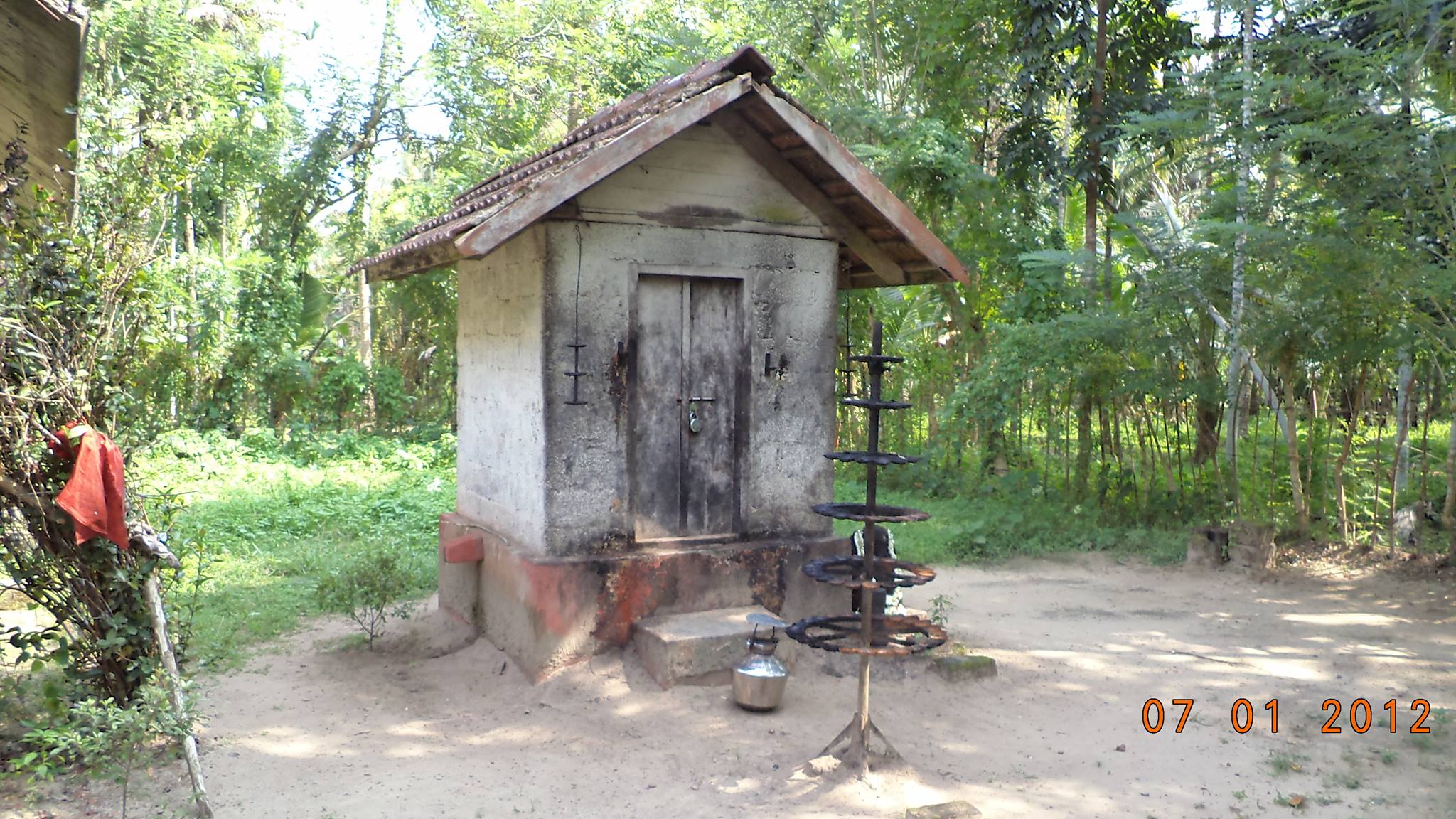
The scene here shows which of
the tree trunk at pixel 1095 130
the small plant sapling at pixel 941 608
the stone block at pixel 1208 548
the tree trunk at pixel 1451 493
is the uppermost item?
the tree trunk at pixel 1095 130

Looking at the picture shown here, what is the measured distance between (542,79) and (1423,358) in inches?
560

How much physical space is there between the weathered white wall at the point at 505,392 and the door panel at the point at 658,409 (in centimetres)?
65

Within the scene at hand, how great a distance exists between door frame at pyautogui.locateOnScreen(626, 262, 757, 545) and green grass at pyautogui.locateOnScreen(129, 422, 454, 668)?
2.53 meters

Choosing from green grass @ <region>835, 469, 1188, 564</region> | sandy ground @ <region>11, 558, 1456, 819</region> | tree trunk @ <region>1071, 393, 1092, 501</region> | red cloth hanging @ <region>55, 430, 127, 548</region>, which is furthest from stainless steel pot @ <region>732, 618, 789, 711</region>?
tree trunk @ <region>1071, 393, 1092, 501</region>

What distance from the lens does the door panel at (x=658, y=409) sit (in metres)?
6.63

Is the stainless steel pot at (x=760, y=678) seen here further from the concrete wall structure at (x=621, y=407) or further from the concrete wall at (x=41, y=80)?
the concrete wall at (x=41, y=80)

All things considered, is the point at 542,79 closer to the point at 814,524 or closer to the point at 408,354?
the point at 408,354

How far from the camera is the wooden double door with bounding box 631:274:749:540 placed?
6.64 meters

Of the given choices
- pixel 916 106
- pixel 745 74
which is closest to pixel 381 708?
pixel 745 74

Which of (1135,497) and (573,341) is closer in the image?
(573,341)

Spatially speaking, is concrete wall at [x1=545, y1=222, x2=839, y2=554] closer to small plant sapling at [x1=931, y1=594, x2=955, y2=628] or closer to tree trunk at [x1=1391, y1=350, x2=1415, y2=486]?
small plant sapling at [x1=931, y1=594, x2=955, y2=628]

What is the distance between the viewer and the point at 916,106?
13852mm
